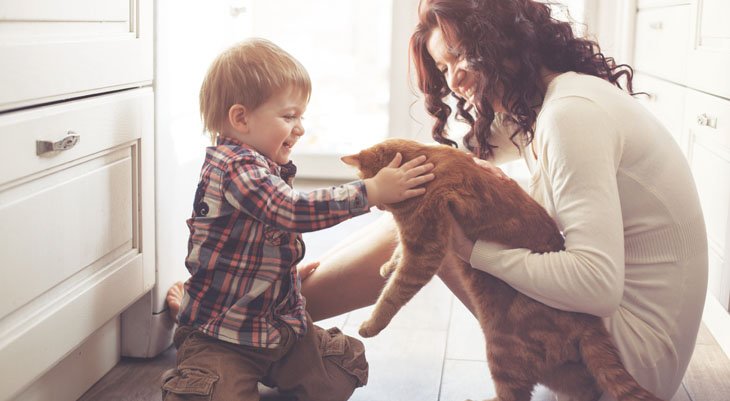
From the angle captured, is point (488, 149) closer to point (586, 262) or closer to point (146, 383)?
point (586, 262)

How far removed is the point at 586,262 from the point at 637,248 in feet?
0.52

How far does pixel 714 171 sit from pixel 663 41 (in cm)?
65

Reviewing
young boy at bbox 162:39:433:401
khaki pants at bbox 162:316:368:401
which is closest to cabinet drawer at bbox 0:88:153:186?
young boy at bbox 162:39:433:401

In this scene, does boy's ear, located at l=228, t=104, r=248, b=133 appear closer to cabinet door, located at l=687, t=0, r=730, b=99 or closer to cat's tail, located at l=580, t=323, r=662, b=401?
cat's tail, located at l=580, t=323, r=662, b=401

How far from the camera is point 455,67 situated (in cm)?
148

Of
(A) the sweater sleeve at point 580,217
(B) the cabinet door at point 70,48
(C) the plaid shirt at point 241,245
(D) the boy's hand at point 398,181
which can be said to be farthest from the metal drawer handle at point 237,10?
(A) the sweater sleeve at point 580,217

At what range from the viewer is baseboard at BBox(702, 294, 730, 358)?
1.88m

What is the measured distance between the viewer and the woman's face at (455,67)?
1.44 m

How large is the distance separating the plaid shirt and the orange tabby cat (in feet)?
0.39

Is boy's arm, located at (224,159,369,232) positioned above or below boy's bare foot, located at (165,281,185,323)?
above

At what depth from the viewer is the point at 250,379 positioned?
1.52 metres

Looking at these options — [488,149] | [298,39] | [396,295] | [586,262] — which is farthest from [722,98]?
[298,39]

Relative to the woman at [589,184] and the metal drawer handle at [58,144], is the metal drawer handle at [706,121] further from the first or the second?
the metal drawer handle at [58,144]

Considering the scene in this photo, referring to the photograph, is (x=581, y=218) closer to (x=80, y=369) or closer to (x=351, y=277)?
(x=351, y=277)
